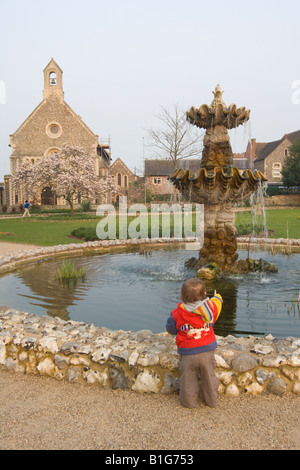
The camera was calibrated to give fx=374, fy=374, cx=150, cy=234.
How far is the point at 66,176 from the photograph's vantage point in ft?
123

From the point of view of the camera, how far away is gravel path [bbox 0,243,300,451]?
9.97 feet

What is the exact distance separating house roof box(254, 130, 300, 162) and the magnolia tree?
33551mm

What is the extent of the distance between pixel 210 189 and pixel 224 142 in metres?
1.45

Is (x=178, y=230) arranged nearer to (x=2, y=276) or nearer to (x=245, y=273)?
(x=245, y=273)

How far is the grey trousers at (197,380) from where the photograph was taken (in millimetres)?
3582

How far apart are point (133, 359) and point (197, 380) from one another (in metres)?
0.76

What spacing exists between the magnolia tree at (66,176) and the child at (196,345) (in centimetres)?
3429

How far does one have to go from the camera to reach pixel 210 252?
32.2 feet

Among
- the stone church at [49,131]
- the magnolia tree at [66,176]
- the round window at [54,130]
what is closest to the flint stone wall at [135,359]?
the magnolia tree at [66,176]

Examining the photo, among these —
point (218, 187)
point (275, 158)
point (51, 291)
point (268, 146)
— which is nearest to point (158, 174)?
point (275, 158)

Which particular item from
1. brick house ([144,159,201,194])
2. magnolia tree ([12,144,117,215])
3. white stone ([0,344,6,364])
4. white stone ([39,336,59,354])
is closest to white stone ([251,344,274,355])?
white stone ([39,336,59,354])

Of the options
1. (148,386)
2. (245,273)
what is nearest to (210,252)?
(245,273)

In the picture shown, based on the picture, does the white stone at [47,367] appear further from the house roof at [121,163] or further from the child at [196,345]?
the house roof at [121,163]

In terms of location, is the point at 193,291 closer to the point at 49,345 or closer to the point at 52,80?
the point at 49,345
